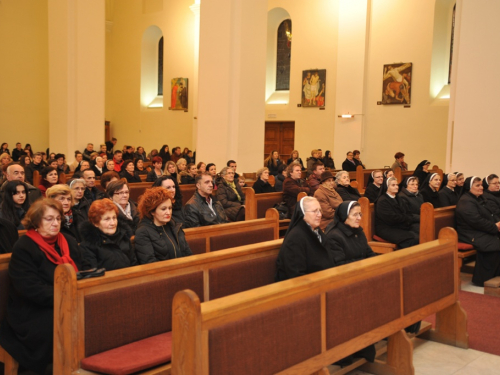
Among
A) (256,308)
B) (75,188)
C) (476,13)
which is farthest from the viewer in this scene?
(476,13)

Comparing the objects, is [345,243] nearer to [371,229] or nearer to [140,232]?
[140,232]

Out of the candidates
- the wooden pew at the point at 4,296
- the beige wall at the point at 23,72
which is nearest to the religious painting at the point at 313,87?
the beige wall at the point at 23,72

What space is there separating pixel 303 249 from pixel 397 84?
582 inches

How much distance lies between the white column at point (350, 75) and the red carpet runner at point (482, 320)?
1201cm

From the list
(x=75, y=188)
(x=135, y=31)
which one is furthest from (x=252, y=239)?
(x=135, y=31)

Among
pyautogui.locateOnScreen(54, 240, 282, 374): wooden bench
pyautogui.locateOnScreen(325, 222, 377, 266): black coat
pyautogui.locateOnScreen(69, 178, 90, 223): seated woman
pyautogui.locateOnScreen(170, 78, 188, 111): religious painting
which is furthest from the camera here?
pyautogui.locateOnScreen(170, 78, 188, 111): religious painting

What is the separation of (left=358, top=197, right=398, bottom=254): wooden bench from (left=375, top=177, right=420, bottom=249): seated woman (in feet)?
0.34

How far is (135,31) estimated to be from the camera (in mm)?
24422

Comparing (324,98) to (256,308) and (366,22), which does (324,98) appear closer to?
(366,22)

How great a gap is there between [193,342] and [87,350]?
0.98 metres

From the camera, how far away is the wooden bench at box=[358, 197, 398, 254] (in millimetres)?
7281

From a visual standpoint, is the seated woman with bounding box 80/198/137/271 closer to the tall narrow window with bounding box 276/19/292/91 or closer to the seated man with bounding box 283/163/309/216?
the seated man with bounding box 283/163/309/216

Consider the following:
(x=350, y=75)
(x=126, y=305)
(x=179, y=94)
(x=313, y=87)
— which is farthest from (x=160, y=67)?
(x=126, y=305)

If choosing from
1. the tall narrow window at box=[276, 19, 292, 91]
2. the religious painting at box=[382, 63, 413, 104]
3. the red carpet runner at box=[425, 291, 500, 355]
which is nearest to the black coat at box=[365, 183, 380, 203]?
the red carpet runner at box=[425, 291, 500, 355]
